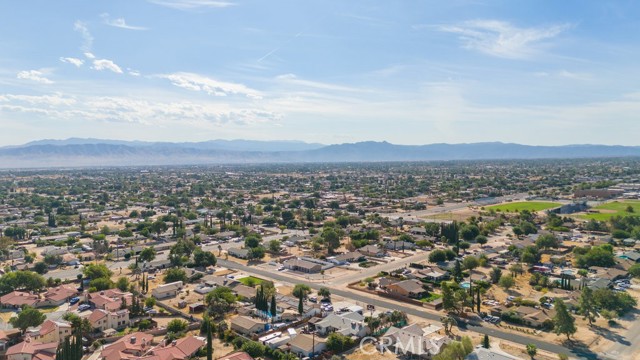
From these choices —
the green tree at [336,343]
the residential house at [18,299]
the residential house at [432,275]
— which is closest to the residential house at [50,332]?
the residential house at [18,299]

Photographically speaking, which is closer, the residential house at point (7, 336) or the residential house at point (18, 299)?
the residential house at point (7, 336)

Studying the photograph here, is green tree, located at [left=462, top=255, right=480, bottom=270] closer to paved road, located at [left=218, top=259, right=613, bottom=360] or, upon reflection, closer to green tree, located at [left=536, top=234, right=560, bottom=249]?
paved road, located at [left=218, top=259, right=613, bottom=360]

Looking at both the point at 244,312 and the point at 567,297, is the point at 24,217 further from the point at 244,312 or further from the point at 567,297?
the point at 567,297

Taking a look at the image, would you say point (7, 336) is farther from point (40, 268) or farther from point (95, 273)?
point (40, 268)

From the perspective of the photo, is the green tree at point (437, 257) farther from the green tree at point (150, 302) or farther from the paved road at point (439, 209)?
the paved road at point (439, 209)

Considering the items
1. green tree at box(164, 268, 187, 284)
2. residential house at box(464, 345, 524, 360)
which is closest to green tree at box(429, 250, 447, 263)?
residential house at box(464, 345, 524, 360)

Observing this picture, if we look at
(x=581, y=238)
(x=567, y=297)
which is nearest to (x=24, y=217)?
(x=567, y=297)
